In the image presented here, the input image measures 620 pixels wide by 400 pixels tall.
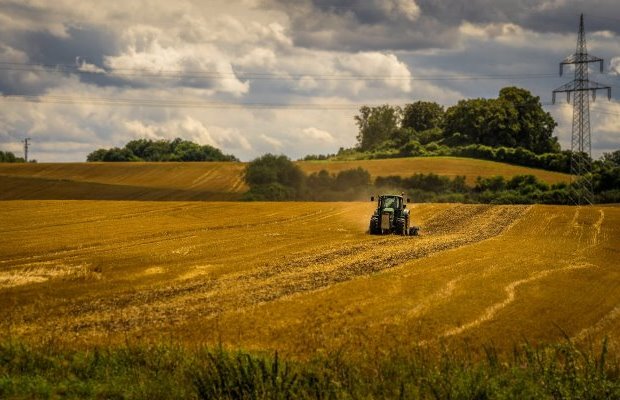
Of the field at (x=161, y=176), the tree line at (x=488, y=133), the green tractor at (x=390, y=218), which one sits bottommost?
the green tractor at (x=390, y=218)

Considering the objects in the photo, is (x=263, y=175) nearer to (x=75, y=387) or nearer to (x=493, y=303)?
(x=493, y=303)

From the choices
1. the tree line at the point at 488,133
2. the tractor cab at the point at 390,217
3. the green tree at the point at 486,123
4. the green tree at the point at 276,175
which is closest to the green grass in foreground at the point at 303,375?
the tractor cab at the point at 390,217

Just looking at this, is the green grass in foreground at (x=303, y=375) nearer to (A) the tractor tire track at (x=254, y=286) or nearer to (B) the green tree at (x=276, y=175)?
(A) the tractor tire track at (x=254, y=286)

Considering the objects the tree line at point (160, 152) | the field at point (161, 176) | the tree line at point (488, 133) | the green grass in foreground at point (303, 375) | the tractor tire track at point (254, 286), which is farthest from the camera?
the tree line at point (160, 152)

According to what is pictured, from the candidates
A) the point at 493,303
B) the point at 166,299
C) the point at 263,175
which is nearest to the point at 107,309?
the point at 166,299

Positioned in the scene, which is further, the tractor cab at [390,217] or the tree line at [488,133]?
the tree line at [488,133]

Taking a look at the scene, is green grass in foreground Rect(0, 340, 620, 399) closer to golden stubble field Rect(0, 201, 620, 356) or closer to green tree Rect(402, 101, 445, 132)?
golden stubble field Rect(0, 201, 620, 356)

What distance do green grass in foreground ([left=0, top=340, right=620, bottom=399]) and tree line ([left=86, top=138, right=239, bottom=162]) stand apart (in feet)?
400

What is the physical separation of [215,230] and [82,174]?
190 feet

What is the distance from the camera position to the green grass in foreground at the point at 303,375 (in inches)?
450

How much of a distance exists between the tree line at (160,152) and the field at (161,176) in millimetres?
33950

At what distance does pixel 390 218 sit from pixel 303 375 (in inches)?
972

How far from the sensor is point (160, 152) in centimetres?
14188

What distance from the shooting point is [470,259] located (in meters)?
27.2
